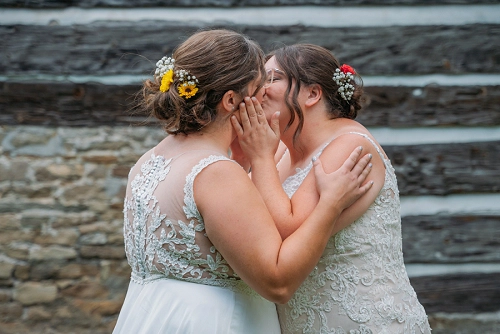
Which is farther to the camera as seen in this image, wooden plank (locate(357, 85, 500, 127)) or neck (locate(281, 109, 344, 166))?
wooden plank (locate(357, 85, 500, 127))

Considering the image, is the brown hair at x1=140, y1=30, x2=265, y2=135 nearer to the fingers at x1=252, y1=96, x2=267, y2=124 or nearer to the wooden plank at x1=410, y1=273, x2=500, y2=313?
the fingers at x1=252, y1=96, x2=267, y2=124

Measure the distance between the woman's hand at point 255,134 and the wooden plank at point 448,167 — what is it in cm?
229

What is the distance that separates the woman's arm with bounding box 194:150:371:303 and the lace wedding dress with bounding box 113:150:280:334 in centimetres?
7

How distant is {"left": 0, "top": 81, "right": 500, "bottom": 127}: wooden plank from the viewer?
4598mm

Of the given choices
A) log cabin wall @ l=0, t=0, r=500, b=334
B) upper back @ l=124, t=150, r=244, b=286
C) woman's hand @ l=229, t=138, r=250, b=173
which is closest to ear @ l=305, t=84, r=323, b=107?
woman's hand @ l=229, t=138, r=250, b=173

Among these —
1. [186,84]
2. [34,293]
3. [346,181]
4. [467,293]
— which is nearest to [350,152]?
[346,181]

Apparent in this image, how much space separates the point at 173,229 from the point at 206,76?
0.64m

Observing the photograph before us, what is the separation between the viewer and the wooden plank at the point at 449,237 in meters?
4.61

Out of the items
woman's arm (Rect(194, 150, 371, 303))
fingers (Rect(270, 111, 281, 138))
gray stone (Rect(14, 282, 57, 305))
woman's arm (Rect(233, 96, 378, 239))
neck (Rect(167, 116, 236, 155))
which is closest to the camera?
woman's arm (Rect(194, 150, 371, 303))

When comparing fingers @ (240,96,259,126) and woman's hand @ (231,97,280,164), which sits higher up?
fingers @ (240,96,259,126)

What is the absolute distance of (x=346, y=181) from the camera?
95.0 inches

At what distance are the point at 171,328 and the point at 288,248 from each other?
1.96ft

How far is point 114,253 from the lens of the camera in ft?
15.0

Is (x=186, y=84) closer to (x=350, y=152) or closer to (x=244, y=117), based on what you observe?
(x=244, y=117)
